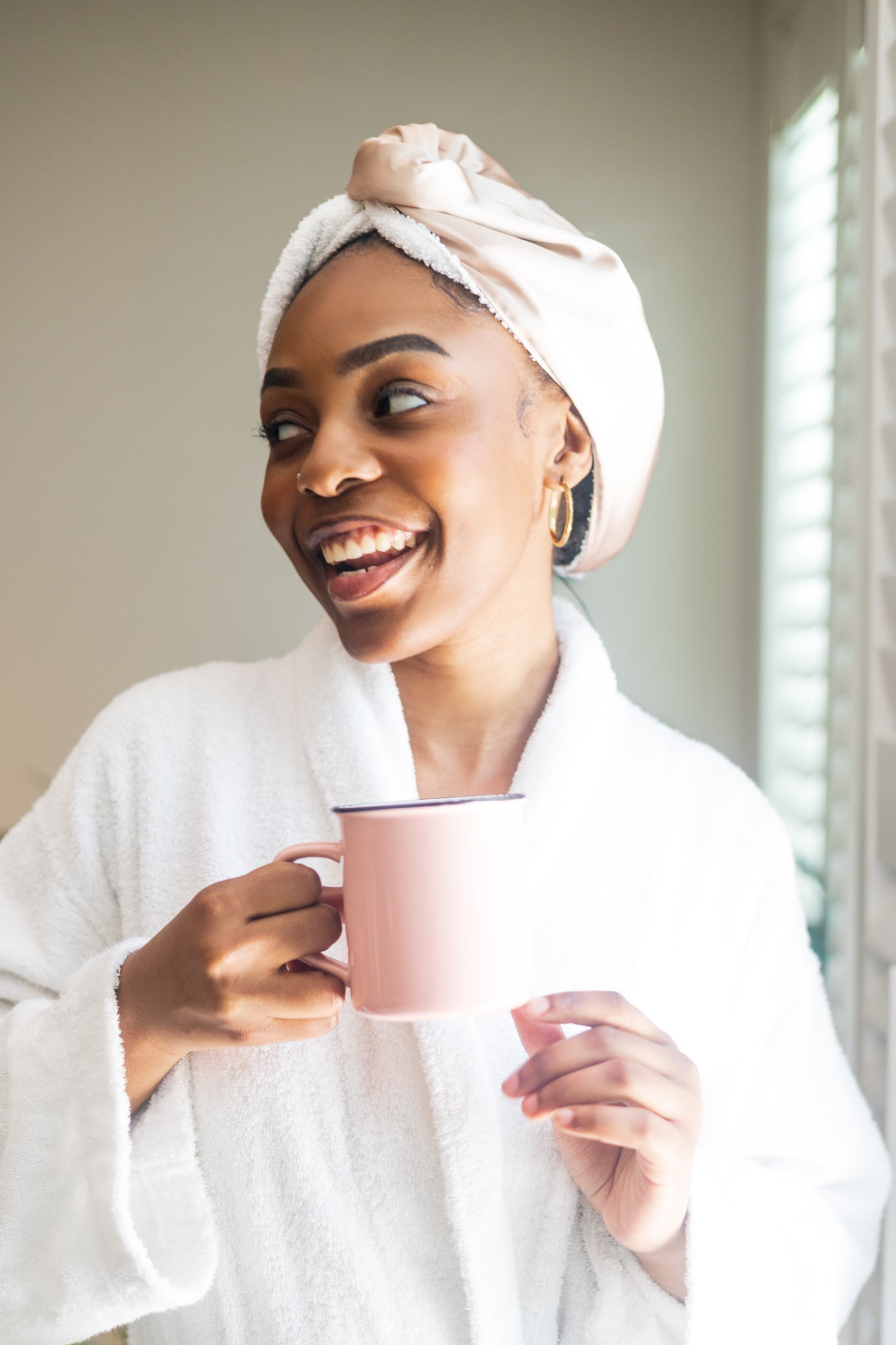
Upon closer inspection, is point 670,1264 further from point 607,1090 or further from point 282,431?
point 282,431

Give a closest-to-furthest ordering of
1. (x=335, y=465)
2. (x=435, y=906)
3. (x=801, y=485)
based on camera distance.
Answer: (x=435, y=906)
(x=335, y=465)
(x=801, y=485)

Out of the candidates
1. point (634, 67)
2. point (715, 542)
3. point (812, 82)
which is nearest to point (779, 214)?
Answer: point (812, 82)

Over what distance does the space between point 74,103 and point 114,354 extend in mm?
308

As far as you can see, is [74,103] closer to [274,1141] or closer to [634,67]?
[634,67]

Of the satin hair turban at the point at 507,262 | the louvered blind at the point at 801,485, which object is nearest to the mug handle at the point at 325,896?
the satin hair turban at the point at 507,262

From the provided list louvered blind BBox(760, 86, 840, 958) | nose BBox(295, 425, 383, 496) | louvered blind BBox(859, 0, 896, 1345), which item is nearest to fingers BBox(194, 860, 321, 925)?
nose BBox(295, 425, 383, 496)

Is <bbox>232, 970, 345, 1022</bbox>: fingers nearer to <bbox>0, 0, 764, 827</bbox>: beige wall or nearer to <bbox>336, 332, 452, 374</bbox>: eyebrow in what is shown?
<bbox>336, 332, 452, 374</bbox>: eyebrow

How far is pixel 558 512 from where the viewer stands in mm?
1079

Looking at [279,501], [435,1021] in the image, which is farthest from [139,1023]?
[279,501]

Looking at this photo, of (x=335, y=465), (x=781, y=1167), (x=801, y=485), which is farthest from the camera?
(x=801, y=485)

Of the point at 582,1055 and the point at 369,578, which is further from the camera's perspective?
the point at 369,578

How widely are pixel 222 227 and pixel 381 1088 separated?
1042mm

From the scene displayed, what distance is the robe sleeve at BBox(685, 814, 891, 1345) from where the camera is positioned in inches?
33.0

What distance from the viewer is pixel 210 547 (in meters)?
1.39
